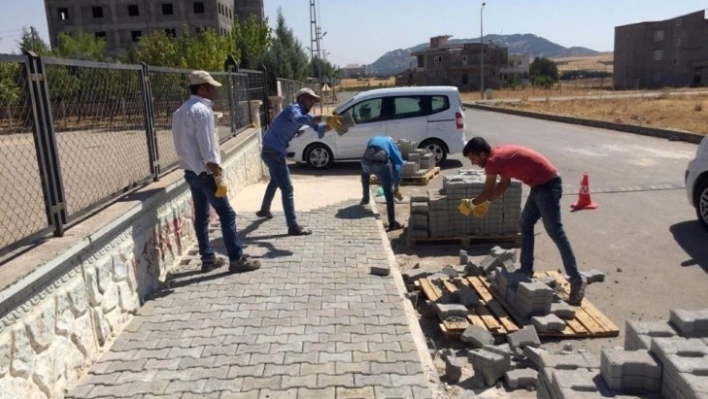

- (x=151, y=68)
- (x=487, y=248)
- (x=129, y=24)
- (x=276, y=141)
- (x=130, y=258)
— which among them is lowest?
(x=487, y=248)

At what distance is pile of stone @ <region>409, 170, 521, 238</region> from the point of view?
7465 millimetres

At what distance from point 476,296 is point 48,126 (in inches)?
157

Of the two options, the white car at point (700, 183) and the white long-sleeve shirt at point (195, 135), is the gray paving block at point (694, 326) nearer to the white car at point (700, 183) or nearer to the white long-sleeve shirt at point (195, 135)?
the white long-sleeve shirt at point (195, 135)

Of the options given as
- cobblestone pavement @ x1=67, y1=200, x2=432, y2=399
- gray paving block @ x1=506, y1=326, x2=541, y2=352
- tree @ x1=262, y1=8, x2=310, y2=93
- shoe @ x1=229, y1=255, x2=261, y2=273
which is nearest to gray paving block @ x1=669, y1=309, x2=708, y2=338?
gray paving block @ x1=506, y1=326, x2=541, y2=352

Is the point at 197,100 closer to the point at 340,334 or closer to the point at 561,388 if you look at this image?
the point at 340,334

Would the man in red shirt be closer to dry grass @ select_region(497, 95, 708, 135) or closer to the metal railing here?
the metal railing

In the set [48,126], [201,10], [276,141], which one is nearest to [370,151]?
[276,141]

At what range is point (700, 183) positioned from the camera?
750cm

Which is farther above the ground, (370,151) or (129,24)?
(129,24)

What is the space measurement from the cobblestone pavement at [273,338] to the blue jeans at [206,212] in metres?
0.27

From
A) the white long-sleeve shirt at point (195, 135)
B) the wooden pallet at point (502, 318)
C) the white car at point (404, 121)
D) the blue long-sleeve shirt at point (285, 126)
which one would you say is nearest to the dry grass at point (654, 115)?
the white car at point (404, 121)

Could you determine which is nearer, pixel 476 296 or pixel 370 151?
pixel 476 296

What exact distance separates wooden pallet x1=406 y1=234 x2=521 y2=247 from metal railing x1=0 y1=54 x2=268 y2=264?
10.9 feet

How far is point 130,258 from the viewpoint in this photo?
4715 mm
